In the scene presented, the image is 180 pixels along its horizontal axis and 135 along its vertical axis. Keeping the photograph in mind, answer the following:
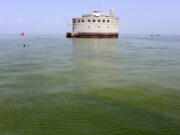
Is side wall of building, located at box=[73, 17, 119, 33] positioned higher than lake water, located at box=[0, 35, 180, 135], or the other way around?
side wall of building, located at box=[73, 17, 119, 33]

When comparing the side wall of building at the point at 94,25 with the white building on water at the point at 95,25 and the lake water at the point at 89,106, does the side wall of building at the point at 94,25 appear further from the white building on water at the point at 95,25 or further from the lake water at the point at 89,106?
the lake water at the point at 89,106

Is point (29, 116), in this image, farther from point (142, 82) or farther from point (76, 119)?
point (142, 82)

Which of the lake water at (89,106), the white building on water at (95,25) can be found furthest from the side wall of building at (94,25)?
the lake water at (89,106)

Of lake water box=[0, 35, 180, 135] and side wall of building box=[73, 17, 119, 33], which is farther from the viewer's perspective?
side wall of building box=[73, 17, 119, 33]

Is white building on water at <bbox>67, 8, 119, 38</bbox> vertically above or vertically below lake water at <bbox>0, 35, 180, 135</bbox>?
above

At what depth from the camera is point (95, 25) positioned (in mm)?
63844

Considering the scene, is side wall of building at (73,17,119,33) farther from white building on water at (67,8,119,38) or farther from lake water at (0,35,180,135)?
lake water at (0,35,180,135)

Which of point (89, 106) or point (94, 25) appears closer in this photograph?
point (89, 106)

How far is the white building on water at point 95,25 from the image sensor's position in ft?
210

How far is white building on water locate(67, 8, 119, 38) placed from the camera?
6391cm

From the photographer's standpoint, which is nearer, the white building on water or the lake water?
the lake water

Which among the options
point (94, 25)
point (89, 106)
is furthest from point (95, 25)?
point (89, 106)

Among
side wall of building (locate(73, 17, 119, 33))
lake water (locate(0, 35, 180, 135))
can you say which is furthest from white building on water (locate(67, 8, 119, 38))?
lake water (locate(0, 35, 180, 135))

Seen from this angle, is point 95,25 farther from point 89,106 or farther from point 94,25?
point 89,106
